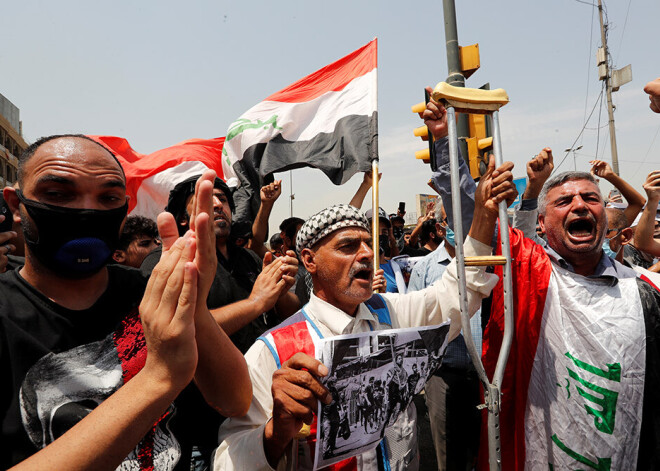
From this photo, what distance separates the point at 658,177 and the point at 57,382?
12.7 ft

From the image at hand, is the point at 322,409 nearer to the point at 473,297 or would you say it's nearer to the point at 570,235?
the point at 473,297

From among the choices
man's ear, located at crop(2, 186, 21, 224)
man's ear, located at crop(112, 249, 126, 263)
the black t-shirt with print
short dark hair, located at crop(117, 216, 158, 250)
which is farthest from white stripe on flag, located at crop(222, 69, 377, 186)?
the black t-shirt with print

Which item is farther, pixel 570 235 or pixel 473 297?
pixel 570 235

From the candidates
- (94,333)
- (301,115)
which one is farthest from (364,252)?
(301,115)

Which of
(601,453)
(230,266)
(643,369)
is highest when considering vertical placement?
(230,266)

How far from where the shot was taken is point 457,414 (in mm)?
3592

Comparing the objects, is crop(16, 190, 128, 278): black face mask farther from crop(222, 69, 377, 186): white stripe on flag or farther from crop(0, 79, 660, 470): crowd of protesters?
crop(222, 69, 377, 186): white stripe on flag

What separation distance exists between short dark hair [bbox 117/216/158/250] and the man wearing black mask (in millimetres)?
2370

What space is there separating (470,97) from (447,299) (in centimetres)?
99

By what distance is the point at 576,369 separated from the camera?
7.40ft

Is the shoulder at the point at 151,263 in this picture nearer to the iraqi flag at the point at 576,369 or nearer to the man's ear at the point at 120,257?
the man's ear at the point at 120,257

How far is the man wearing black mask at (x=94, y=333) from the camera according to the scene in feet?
3.19

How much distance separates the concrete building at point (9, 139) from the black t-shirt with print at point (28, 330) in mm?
54905

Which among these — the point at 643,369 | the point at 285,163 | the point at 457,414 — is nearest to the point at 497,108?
the point at 643,369
